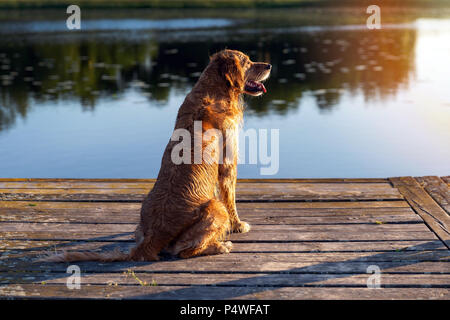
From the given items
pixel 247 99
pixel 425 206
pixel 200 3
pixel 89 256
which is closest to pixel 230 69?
pixel 89 256

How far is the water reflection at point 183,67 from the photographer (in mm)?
19094

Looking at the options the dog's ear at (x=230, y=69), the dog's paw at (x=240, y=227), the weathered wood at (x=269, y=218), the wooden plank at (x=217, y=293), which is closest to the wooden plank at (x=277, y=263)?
the wooden plank at (x=217, y=293)

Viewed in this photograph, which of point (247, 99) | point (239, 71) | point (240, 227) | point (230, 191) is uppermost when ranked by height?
point (239, 71)

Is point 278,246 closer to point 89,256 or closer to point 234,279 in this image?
point 234,279

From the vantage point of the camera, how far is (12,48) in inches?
1140

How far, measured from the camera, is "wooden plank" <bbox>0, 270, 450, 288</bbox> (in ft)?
13.6

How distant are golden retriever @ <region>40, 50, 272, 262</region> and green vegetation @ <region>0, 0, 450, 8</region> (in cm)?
4670

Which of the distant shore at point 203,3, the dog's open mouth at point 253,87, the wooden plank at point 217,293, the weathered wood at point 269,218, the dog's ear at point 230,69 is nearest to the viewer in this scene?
the wooden plank at point 217,293

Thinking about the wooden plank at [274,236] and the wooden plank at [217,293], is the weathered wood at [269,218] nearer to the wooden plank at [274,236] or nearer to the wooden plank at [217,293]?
the wooden plank at [274,236]

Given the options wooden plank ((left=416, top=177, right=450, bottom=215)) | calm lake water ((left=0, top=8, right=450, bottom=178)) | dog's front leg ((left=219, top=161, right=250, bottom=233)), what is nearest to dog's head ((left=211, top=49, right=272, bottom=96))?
dog's front leg ((left=219, top=161, right=250, bottom=233))

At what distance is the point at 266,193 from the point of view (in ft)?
21.0

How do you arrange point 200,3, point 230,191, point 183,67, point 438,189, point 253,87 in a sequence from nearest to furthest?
point 230,191
point 253,87
point 438,189
point 183,67
point 200,3

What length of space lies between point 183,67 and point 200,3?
34.9m

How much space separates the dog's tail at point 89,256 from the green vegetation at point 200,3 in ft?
155
